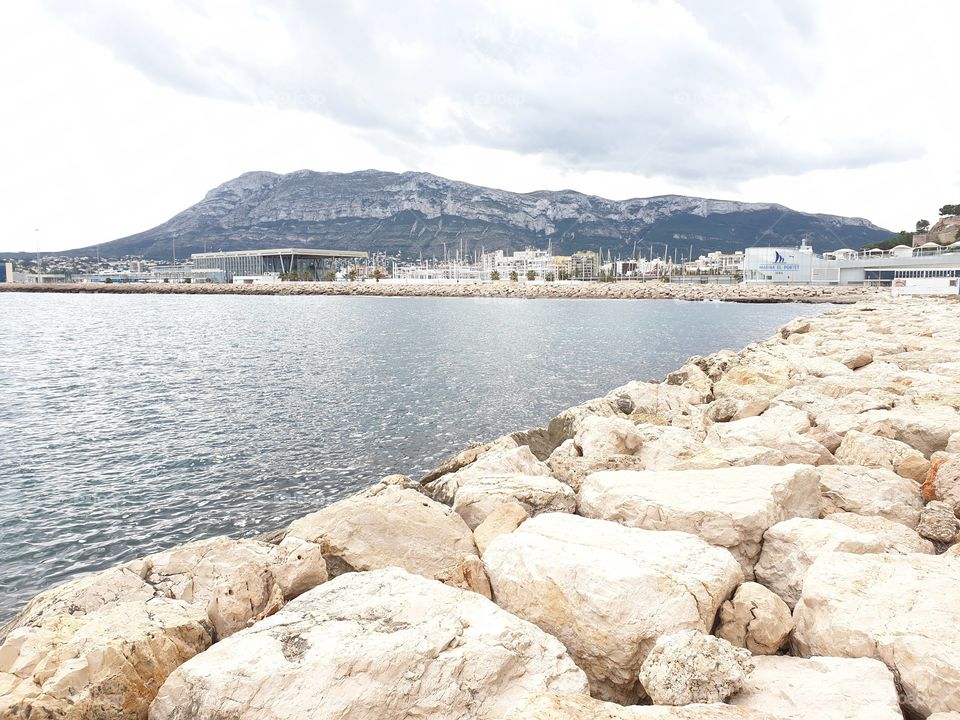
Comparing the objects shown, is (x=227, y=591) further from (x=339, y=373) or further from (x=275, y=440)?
(x=339, y=373)

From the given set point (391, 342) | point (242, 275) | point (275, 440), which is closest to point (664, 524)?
point (275, 440)

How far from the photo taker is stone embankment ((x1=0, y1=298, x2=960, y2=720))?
358 cm

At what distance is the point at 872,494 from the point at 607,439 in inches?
142

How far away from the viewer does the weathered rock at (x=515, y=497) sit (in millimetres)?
6911

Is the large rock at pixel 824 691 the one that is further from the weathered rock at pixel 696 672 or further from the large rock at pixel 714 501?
the large rock at pixel 714 501

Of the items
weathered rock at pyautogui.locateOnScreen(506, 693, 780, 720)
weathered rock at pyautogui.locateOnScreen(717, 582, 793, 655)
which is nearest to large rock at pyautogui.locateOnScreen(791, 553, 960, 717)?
weathered rock at pyautogui.locateOnScreen(717, 582, 793, 655)

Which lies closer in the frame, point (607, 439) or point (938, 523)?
point (938, 523)

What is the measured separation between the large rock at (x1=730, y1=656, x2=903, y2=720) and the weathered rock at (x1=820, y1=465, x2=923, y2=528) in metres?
3.44

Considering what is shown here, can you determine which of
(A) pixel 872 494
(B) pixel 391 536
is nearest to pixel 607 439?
(A) pixel 872 494

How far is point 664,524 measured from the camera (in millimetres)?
5906

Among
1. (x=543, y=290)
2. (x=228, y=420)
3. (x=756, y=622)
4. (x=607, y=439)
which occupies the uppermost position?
(x=543, y=290)

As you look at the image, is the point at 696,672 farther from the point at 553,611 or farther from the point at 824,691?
the point at 553,611

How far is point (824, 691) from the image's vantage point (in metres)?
3.49

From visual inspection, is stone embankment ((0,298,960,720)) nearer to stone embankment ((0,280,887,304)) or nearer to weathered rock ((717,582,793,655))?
weathered rock ((717,582,793,655))
